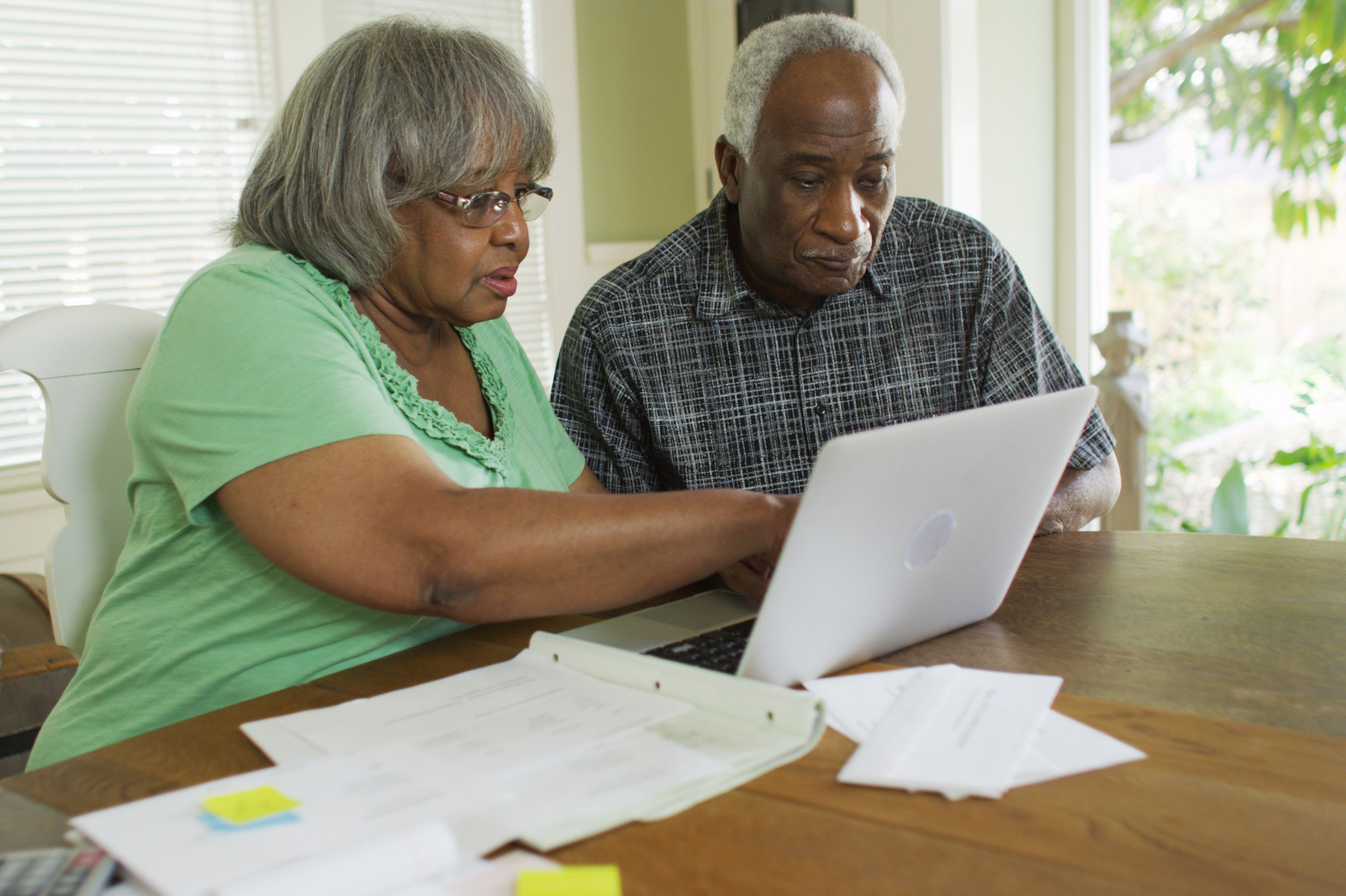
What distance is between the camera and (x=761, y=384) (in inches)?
66.7

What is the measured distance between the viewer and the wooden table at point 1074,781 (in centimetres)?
60

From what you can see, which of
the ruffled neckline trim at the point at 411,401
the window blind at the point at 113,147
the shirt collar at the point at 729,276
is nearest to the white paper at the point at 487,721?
the ruffled neckline trim at the point at 411,401

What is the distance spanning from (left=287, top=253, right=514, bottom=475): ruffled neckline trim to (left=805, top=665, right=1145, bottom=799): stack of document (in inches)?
19.9

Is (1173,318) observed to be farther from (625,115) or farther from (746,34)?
(625,115)

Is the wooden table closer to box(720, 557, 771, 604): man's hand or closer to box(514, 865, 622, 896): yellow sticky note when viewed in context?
box(514, 865, 622, 896): yellow sticky note

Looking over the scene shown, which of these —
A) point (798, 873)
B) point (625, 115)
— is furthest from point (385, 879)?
point (625, 115)

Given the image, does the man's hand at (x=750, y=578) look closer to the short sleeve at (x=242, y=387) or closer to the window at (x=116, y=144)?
Answer: the short sleeve at (x=242, y=387)

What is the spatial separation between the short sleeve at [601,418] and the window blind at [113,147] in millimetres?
1144

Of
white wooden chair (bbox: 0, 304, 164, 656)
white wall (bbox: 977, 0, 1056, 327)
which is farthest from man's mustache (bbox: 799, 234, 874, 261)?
white wall (bbox: 977, 0, 1056, 327)

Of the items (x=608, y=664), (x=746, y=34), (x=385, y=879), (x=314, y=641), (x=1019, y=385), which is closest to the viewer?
(x=385, y=879)

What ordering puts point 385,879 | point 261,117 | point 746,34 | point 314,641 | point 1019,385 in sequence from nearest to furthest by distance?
point 385,879 → point 314,641 → point 1019,385 → point 261,117 → point 746,34

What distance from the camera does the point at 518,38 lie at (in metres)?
3.32

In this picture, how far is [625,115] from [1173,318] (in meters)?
1.78

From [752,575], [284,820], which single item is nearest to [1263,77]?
[752,575]
